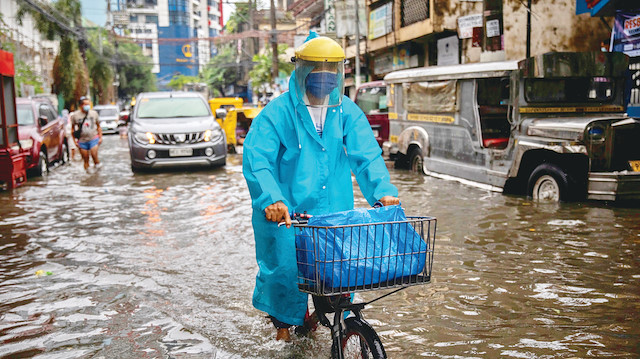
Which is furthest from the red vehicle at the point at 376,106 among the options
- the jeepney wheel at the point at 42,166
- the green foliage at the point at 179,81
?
the green foliage at the point at 179,81

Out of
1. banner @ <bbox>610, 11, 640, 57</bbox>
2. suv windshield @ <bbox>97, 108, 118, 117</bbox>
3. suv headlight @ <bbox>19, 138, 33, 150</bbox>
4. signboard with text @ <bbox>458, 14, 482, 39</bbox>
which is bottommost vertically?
suv headlight @ <bbox>19, 138, 33, 150</bbox>

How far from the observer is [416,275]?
115 inches

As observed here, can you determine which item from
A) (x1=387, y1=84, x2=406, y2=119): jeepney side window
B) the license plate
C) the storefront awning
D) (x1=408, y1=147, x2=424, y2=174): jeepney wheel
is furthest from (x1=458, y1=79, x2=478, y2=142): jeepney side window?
the license plate

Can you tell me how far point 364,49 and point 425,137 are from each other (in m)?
19.4

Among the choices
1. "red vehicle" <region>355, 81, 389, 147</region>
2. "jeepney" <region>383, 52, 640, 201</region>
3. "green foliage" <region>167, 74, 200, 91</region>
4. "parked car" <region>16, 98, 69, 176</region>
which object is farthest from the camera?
"green foliage" <region>167, 74, 200, 91</region>

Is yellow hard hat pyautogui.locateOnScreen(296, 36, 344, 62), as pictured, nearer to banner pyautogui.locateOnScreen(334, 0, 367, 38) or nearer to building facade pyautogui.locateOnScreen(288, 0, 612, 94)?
building facade pyautogui.locateOnScreen(288, 0, 612, 94)

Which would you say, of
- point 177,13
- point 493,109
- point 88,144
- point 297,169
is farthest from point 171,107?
point 177,13

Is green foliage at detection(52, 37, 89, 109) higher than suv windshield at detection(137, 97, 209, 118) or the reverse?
higher

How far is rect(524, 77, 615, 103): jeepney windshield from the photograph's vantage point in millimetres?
9508

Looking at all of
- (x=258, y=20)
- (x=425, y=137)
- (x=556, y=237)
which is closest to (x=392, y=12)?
(x=425, y=137)

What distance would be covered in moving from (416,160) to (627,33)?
5.02m

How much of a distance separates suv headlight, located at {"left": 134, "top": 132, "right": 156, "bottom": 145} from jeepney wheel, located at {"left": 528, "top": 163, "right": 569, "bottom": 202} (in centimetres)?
794

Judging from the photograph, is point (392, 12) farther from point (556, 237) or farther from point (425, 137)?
point (556, 237)

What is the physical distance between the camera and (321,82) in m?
3.51
